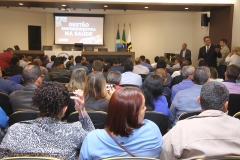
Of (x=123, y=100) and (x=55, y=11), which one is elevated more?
(x=55, y=11)

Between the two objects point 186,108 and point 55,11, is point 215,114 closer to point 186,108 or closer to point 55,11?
point 186,108

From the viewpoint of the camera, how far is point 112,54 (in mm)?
13430

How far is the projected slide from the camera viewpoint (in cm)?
1628

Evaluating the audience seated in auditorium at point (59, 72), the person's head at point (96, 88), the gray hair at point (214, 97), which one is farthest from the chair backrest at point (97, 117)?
the audience seated in auditorium at point (59, 72)

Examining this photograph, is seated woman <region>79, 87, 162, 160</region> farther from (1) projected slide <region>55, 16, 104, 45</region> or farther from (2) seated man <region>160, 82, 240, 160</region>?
(1) projected slide <region>55, 16, 104, 45</region>

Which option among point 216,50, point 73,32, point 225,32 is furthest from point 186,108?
point 73,32

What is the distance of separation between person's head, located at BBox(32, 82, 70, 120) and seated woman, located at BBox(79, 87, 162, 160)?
28 centimetres

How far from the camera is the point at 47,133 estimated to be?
1968 millimetres

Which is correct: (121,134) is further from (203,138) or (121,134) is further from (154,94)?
(154,94)

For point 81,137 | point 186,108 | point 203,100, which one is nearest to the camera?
point 81,137

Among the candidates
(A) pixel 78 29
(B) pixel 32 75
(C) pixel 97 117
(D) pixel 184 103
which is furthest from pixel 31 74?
(A) pixel 78 29

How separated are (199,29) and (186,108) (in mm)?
10643

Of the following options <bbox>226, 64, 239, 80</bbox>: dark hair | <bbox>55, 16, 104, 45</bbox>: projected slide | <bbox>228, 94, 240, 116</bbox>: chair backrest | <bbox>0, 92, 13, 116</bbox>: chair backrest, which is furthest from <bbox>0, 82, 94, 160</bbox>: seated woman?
<bbox>55, 16, 104, 45</bbox>: projected slide

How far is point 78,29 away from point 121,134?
1480cm
